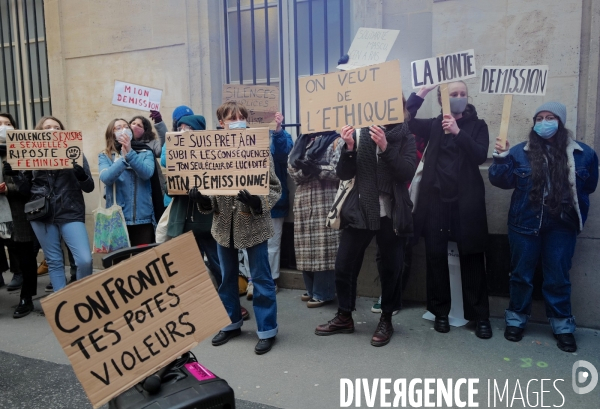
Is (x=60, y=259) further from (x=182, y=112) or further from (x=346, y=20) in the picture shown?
(x=346, y=20)

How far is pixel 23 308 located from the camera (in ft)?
17.0

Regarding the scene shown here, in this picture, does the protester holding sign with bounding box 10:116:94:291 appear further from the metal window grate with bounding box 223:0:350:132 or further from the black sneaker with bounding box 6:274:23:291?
the metal window grate with bounding box 223:0:350:132

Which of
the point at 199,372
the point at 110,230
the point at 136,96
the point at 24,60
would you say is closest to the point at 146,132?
the point at 136,96

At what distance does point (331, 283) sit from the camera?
5.08m

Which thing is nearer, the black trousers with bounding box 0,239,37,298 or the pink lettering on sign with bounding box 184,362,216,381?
the pink lettering on sign with bounding box 184,362,216,381

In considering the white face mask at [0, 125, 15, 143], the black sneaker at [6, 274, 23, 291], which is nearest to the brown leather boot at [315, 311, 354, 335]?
the white face mask at [0, 125, 15, 143]

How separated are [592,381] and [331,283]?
2.45 m

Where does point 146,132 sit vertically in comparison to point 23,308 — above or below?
above

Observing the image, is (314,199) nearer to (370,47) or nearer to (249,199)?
(249,199)

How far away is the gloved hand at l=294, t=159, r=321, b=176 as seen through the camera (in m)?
4.53

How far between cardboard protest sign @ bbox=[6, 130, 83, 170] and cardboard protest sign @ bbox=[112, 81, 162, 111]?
0.65 meters

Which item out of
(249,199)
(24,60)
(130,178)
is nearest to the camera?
(249,199)

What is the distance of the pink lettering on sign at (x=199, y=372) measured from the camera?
216cm

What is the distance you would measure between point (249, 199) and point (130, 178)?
1876 mm
